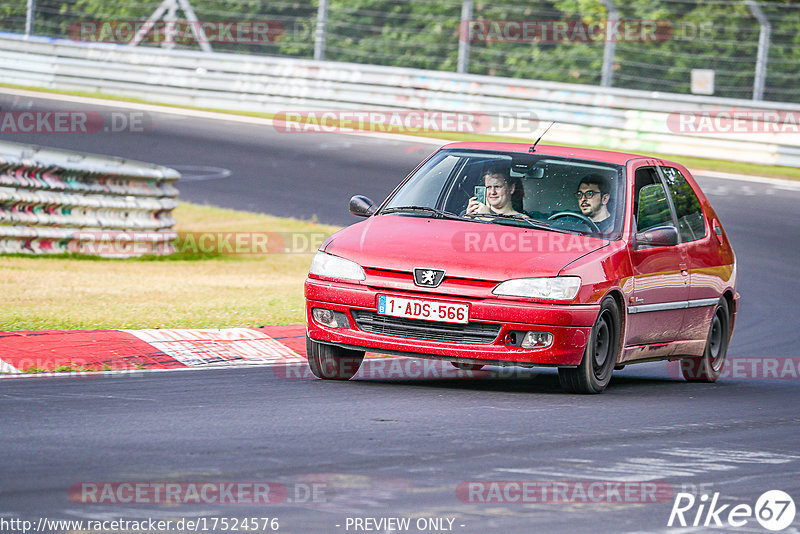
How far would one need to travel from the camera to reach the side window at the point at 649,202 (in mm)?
9078

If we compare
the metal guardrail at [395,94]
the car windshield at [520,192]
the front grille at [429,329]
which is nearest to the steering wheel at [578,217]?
the car windshield at [520,192]

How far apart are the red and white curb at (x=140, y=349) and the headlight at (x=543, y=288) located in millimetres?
2235

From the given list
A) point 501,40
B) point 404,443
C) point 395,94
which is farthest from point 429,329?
point 501,40

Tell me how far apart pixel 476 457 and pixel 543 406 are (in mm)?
1788

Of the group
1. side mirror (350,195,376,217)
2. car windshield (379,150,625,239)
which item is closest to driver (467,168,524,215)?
car windshield (379,150,625,239)

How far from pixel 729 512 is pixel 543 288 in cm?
276

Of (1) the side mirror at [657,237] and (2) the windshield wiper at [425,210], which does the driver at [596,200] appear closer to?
(1) the side mirror at [657,237]

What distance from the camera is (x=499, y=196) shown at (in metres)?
8.98

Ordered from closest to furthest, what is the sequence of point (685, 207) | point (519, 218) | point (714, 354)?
1. point (519, 218)
2. point (685, 207)
3. point (714, 354)

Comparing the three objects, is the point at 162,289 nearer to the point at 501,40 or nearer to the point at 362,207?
the point at 362,207

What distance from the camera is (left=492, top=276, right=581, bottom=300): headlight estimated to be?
7.87 metres

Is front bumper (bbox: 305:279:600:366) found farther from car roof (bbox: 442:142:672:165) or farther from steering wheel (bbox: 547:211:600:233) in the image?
car roof (bbox: 442:142:672:165)

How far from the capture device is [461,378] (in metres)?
9.15

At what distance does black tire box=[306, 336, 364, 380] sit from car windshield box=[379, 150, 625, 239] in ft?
3.27
